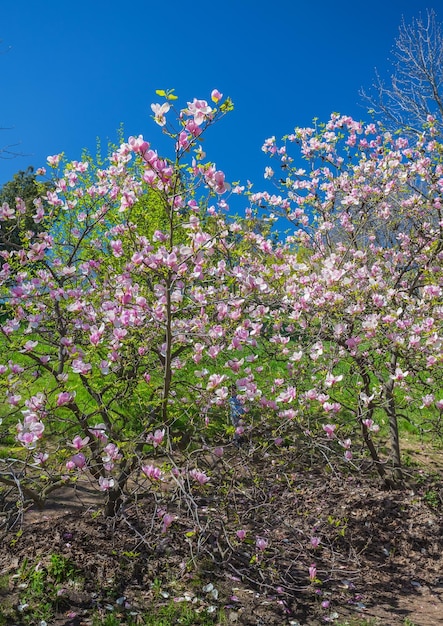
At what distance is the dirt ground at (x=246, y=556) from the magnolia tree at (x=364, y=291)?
0.70 meters

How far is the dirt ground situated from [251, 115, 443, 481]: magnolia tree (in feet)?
2.29

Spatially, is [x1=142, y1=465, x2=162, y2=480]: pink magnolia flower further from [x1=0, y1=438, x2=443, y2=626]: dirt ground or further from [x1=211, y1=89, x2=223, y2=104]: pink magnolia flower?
[x1=211, y1=89, x2=223, y2=104]: pink magnolia flower

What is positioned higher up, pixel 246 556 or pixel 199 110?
pixel 199 110

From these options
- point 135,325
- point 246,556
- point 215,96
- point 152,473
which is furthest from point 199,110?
point 246,556

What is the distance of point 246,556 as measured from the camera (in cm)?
426

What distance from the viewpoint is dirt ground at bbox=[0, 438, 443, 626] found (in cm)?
363

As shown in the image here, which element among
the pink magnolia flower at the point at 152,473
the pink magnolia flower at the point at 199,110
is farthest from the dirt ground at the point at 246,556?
the pink magnolia flower at the point at 199,110

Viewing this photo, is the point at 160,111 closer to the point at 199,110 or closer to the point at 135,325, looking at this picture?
the point at 199,110

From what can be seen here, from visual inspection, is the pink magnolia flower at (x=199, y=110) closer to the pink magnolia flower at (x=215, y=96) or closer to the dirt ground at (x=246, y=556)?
the pink magnolia flower at (x=215, y=96)

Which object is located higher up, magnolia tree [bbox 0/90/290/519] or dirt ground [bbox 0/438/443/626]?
magnolia tree [bbox 0/90/290/519]

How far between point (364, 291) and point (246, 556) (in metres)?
2.70

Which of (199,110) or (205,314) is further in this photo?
(205,314)

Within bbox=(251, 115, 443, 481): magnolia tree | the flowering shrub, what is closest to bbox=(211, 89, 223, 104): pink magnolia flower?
the flowering shrub

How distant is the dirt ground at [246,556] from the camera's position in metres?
3.63
